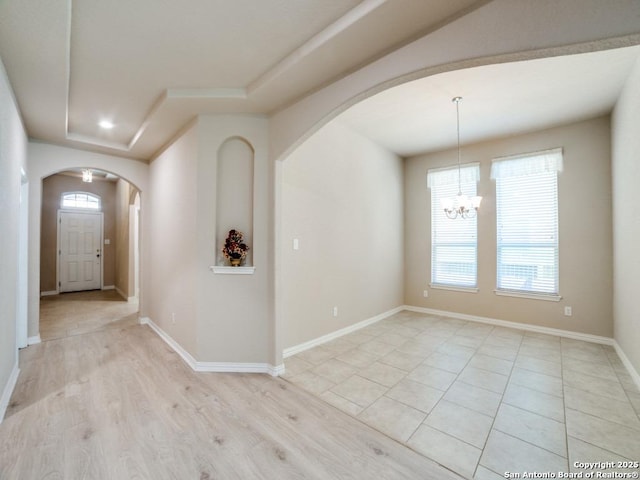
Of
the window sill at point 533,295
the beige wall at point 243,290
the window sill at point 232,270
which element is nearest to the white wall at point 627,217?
the window sill at point 533,295

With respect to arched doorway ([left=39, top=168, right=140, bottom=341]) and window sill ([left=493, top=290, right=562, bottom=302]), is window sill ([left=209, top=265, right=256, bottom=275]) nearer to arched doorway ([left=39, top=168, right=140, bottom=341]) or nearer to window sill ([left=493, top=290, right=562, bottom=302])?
arched doorway ([left=39, top=168, right=140, bottom=341])

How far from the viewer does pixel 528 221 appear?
422 cm

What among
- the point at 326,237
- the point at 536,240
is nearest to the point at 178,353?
the point at 326,237

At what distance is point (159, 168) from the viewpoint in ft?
13.4

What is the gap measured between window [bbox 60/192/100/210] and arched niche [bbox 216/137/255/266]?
6627 mm

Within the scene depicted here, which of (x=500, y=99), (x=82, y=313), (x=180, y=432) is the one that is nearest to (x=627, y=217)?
(x=500, y=99)

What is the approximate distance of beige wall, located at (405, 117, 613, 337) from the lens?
3.68m

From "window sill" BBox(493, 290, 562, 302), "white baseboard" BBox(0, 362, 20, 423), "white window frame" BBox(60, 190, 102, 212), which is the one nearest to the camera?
"white baseboard" BBox(0, 362, 20, 423)

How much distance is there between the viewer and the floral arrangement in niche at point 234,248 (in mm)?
2861

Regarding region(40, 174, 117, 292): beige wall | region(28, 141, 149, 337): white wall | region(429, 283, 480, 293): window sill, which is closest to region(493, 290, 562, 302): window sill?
region(429, 283, 480, 293): window sill

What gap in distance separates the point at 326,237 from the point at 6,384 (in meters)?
3.34

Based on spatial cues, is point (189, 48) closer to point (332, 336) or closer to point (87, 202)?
point (332, 336)

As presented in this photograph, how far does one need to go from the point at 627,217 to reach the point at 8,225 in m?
5.99

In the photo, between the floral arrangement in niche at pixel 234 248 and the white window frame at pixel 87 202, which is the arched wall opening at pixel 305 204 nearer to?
the floral arrangement in niche at pixel 234 248
